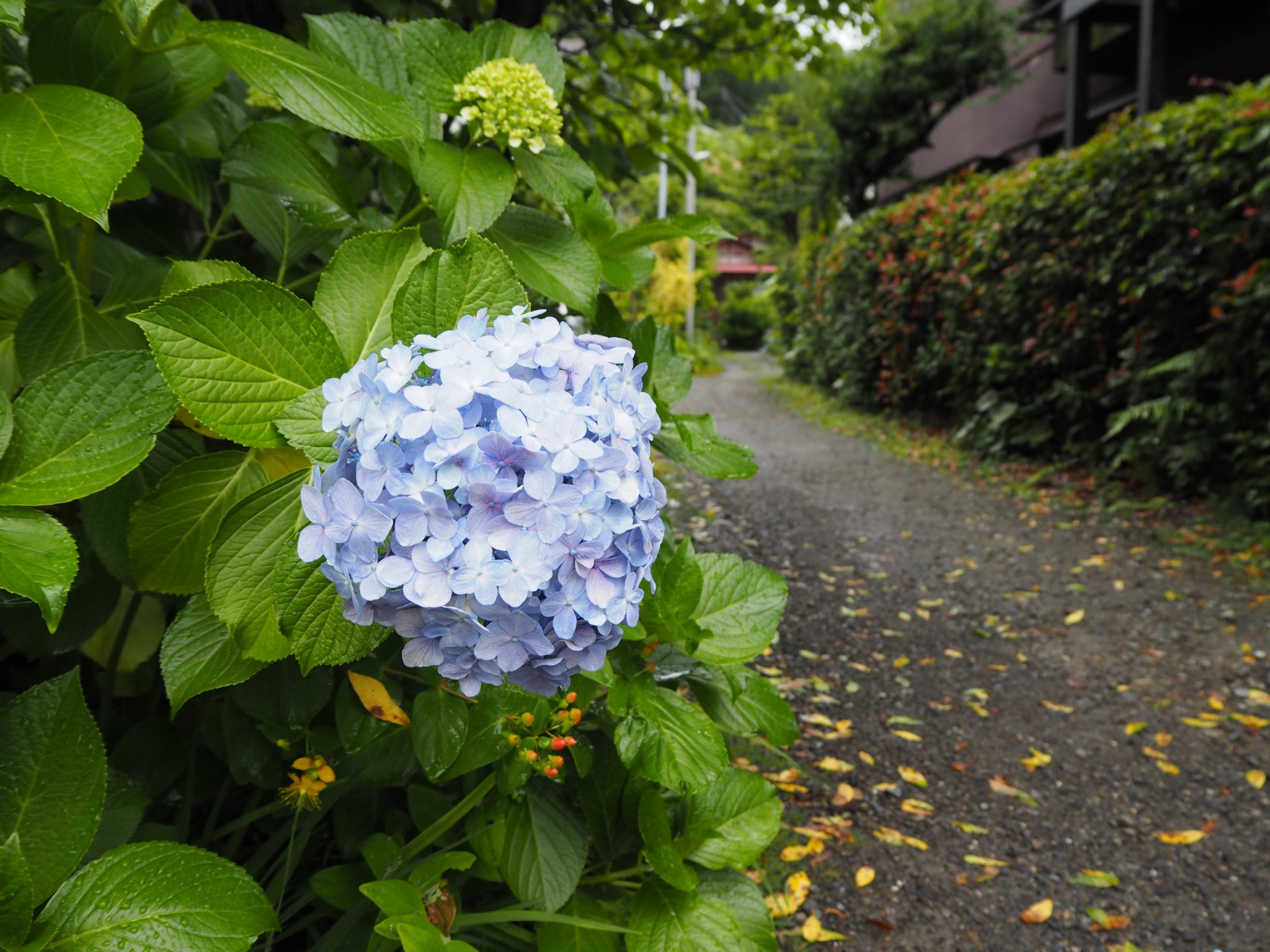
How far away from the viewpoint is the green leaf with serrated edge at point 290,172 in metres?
1.07

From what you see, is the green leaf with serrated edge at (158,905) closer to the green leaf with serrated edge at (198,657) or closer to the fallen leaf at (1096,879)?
the green leaf with serrated edge at (198,657)

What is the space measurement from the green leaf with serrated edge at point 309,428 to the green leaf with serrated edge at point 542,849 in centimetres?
62

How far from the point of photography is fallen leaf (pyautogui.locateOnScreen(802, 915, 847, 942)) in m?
1.91

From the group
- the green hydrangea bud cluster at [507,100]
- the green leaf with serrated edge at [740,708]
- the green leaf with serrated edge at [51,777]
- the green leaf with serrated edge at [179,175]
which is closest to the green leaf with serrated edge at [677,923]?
the green leaf with serrated edge at [740,708]

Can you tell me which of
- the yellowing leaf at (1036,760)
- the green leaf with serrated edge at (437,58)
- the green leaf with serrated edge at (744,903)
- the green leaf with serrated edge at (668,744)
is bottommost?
the yellowing leaf at (1036,760)

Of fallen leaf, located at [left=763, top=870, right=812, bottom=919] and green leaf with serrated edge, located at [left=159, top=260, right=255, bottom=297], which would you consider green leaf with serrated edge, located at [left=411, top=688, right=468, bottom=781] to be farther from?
fallen leaf, located at [left=763, top=870, right=812, bottom=919]

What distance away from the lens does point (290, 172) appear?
1076 mm

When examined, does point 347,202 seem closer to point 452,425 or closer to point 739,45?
point 452,425

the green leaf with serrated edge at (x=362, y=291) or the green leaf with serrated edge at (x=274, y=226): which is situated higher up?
the green leaf with serrated edge at (x=274, y=226)

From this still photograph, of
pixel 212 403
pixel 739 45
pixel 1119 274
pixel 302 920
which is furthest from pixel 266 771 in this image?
pixel 1119 274

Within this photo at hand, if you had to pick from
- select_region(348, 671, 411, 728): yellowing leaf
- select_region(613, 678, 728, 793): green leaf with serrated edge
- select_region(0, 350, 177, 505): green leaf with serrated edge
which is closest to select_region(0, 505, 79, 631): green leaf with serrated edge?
select_region(0, 350, 177, 505): green leaf with serrated edge

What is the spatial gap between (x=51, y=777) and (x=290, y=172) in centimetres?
75

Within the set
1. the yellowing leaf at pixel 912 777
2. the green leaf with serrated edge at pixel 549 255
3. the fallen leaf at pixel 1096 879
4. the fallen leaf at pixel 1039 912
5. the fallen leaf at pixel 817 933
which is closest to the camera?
the green leaf with serrated edge at pixel 549 255

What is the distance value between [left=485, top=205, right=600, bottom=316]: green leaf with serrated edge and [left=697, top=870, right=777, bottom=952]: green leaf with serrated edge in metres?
0.89
